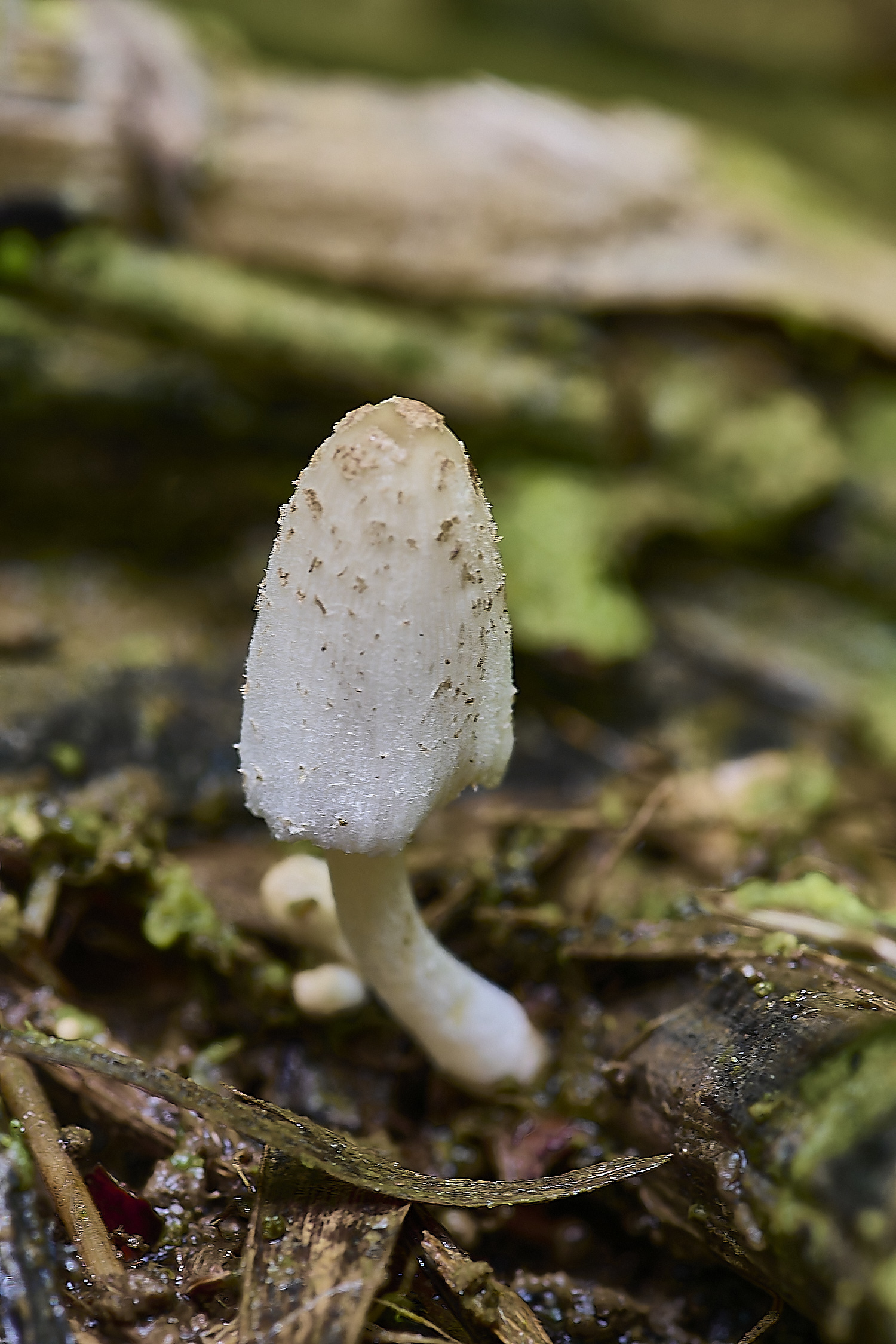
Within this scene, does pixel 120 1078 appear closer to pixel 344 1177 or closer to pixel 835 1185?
pixel 344 1177

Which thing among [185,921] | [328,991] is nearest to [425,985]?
[328,991]

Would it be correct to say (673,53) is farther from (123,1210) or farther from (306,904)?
(123,1210)

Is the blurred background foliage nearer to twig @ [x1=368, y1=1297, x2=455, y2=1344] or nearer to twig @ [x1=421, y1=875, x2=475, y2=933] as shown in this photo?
twig @ [x1=421, y1=875, x2=475, y2=933]

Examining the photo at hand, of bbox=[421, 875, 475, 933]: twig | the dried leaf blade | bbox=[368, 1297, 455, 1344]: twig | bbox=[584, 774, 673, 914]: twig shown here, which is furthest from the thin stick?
bbox=[584, 774, 673, 914]: twig

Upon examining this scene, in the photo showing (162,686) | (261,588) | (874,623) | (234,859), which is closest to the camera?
(261,588)

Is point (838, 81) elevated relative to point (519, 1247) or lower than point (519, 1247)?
elevated

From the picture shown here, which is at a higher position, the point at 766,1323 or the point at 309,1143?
the point at 309,1143

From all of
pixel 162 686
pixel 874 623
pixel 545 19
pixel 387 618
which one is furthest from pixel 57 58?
pixel 545 19
